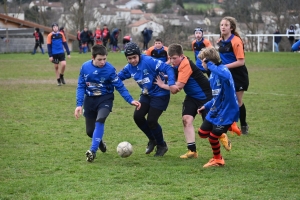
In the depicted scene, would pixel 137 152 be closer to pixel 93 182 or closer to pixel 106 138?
pixel 106 138

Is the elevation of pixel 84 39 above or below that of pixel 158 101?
above

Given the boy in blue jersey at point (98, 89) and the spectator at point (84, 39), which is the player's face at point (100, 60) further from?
the spectator at point (84, 39)

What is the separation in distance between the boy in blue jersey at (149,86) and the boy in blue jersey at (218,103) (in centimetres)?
74

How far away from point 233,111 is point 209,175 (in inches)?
35.4

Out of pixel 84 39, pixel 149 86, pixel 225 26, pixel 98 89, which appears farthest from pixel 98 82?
pixel 84 39

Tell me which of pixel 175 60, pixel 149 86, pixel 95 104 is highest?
pixel 175 60

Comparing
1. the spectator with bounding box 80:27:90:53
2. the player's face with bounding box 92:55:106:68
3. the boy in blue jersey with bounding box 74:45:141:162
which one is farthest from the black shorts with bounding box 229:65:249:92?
the spectator with bounding box 80:27:90:53

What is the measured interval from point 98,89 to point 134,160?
3.76 feet

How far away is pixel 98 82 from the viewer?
26.8 feet

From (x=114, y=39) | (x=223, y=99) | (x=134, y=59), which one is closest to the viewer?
(x=223, y=99)

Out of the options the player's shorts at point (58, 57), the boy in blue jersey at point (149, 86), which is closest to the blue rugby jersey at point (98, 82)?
the boy in blue jersey at point (149, 86)

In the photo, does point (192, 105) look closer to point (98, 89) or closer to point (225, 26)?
point (98, 89)

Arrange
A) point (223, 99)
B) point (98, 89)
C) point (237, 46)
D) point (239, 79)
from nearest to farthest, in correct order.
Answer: point (223, 99) → point (98, 89) → point (237, 46) → point (239, 79)

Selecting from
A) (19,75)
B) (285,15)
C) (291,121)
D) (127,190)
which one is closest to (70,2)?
(285,15)
